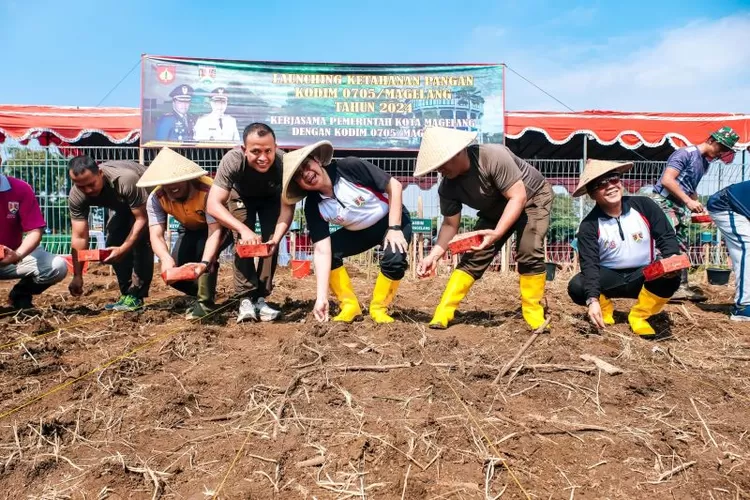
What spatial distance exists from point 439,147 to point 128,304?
128 inches

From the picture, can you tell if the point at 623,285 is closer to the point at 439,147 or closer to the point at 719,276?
the point at 439,147

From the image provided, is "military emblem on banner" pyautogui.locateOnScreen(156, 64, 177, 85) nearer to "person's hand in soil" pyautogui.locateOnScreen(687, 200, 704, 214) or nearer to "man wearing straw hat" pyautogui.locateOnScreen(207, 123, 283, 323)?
"man wearing straw hat" pyautogui.locateOnScreen(207, 123, 283, 323)

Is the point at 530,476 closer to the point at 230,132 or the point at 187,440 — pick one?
the point at 187,440

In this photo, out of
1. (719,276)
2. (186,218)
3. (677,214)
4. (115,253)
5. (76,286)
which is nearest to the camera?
(186,218)

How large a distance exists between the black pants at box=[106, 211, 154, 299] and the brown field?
1236mm

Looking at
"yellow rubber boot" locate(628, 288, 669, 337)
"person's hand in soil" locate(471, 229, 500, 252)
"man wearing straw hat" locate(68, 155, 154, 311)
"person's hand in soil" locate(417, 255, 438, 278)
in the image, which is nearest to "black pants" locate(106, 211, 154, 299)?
"man wearing straw hat" locate(68, 155, 154, 311)

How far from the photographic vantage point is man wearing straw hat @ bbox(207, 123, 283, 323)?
4.07m

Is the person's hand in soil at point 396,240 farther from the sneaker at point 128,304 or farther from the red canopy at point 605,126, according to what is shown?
the red canopy at point 605,126

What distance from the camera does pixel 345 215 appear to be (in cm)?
412

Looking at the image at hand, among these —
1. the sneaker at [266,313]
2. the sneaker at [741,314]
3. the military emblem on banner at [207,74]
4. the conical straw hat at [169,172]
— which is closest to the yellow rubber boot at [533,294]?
the sneaker at [741,314]

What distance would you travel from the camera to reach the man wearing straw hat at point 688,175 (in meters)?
5.50

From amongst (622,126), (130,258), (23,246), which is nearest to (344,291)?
(130,258)

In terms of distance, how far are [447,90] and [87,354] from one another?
8956 mm

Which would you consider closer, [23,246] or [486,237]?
[486,237]
